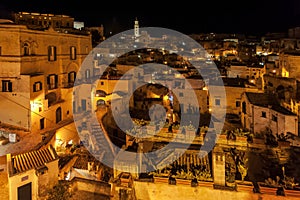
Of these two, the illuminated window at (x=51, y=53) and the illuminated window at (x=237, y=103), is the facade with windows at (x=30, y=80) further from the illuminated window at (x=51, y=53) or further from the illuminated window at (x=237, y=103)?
the illuminated window at (x=237, y=103)

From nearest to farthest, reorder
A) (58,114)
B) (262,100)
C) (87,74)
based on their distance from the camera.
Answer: (262,100), (58,114), (87,74)

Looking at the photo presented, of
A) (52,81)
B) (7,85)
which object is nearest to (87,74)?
(52,81)

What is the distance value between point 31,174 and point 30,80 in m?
9.62

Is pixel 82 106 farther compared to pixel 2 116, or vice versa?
pixel 82 106

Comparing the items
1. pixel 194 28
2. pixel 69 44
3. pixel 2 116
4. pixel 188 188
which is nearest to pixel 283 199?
pixel 188 188

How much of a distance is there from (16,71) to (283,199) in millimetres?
17051

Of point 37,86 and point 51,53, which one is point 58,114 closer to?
point 37,86

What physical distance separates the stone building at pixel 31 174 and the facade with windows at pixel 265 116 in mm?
11541

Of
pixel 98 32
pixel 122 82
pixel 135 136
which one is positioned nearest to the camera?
pixel 135 136

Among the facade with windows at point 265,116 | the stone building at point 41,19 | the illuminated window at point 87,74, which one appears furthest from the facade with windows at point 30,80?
the stone building at point 41,19

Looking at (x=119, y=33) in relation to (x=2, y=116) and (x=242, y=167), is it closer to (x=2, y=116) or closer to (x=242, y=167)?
(x=2, y=116)

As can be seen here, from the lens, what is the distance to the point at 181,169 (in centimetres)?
852

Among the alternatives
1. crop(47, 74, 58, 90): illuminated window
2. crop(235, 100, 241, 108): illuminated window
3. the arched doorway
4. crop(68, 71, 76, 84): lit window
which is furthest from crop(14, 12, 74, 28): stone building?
crop(235, 100, 241, 108): illuminated window

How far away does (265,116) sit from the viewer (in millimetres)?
16219
